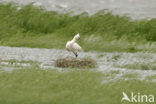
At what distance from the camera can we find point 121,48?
3509 centimetres

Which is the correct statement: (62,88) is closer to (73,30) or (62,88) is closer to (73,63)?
(73,63)

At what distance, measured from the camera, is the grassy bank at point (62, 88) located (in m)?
14.8

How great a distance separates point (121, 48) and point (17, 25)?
36.9 ft

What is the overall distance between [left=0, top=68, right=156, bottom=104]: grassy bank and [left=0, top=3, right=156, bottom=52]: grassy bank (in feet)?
51.8

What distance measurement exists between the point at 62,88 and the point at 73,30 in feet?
82.9

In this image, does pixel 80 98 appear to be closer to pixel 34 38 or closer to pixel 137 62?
pixel 137 62

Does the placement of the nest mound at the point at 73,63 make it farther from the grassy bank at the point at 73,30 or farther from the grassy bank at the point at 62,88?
the grassy bank at the point at 73,30

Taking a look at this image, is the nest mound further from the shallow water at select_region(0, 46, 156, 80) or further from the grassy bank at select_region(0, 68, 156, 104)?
the grassy bank at select_region(0, 68, 156, 104)

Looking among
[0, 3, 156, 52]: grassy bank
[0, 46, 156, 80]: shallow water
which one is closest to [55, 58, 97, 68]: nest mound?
[0, 46, 156, 80]: shallow water

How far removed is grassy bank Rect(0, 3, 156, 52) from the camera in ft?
120

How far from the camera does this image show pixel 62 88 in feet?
53.0

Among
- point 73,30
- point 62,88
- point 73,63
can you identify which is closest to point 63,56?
point 73,63

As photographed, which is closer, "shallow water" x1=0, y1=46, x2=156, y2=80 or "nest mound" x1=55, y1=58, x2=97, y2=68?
"nest mound" x1=55, y1=58, x2=97, y2=68

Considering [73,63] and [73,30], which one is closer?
[73,63]
